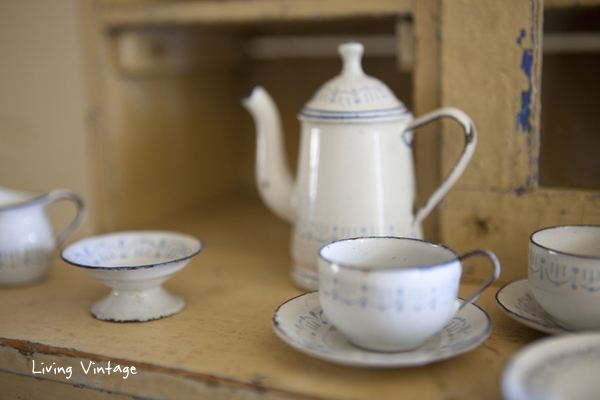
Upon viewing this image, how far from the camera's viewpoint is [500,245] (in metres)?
0.64

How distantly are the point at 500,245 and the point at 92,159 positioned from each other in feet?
1.97

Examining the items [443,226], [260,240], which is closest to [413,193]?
[443,226]

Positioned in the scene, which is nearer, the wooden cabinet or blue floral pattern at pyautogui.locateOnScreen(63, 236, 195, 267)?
the wooden cabinet

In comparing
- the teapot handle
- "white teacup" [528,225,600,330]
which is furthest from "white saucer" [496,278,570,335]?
the teapot handle

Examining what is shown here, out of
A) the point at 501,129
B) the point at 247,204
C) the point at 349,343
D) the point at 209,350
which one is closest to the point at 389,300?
the point at 349,343

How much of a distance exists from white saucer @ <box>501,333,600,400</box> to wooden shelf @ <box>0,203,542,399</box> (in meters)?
0.05

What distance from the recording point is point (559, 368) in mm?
375

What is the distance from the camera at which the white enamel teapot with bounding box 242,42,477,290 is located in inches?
23.2

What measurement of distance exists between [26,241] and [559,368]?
590 millimetres

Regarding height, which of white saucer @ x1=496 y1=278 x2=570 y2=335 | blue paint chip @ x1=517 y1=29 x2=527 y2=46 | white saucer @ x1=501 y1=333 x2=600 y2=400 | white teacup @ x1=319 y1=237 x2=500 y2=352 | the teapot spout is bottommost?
white saucer @ x1=496 y1=278 x2=570 y2=335

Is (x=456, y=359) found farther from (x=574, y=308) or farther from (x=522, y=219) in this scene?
(x=522, y=219)

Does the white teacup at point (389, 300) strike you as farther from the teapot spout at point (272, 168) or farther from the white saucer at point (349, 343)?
the teapot spout at point (272, 168)

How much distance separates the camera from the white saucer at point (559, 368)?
13.9 inches

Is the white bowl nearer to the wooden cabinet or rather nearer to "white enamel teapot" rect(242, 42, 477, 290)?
the wooden cabinet
